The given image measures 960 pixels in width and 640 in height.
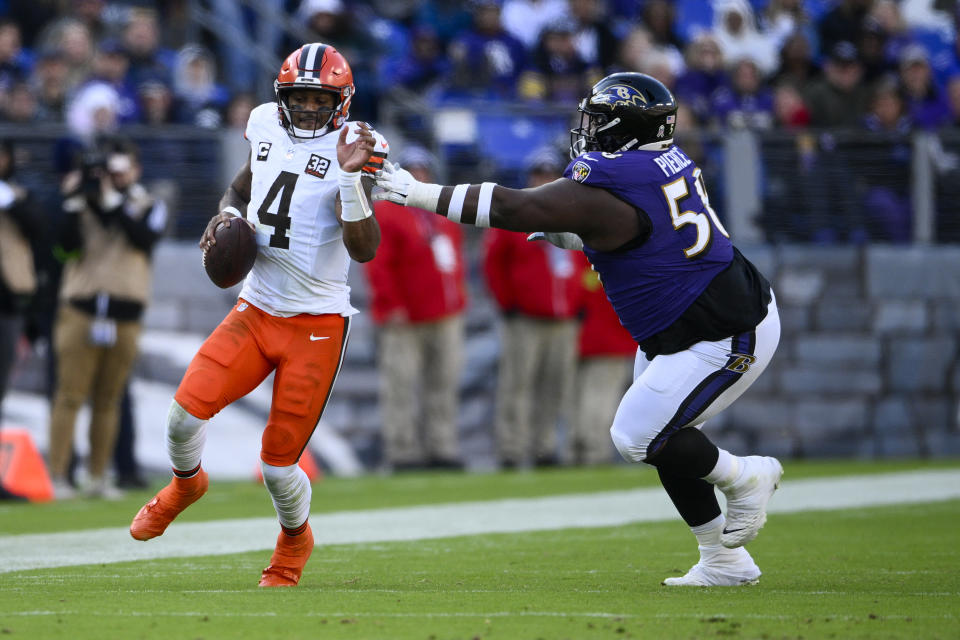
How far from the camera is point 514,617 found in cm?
470

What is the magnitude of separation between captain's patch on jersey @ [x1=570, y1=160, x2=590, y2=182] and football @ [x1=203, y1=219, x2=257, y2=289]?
4.01 feet

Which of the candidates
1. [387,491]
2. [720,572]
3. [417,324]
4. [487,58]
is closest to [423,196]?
[720,572]

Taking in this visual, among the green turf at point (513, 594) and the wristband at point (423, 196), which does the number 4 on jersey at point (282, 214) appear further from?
the green turf at point (513, 594)

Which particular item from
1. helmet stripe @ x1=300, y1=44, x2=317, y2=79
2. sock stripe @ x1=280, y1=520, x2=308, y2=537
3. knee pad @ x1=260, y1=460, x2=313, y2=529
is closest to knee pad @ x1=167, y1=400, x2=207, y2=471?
knee pad @ x1=260, y1=460, x2=313, y2=529

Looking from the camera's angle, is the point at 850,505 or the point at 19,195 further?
the point at 19,195

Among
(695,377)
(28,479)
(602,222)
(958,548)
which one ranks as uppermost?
(602,222)

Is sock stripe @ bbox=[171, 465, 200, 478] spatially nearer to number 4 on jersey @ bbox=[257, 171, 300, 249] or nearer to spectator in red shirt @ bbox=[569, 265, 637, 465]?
number 4 on jersey @ bbox=[257, 171, 300, 249]

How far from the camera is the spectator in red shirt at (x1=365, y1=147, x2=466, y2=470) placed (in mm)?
11922

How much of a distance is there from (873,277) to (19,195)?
7230mm

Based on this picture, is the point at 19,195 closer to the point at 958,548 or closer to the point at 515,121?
the point at 515,121

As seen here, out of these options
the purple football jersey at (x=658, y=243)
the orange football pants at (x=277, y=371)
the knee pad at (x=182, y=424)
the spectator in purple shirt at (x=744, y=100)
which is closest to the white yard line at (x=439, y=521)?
the knee pad at (x=182, y=424)

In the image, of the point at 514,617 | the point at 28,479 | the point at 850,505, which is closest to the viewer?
the point at 514,617

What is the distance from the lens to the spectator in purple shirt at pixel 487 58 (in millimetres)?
13562

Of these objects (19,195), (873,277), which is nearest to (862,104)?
(873,277)
